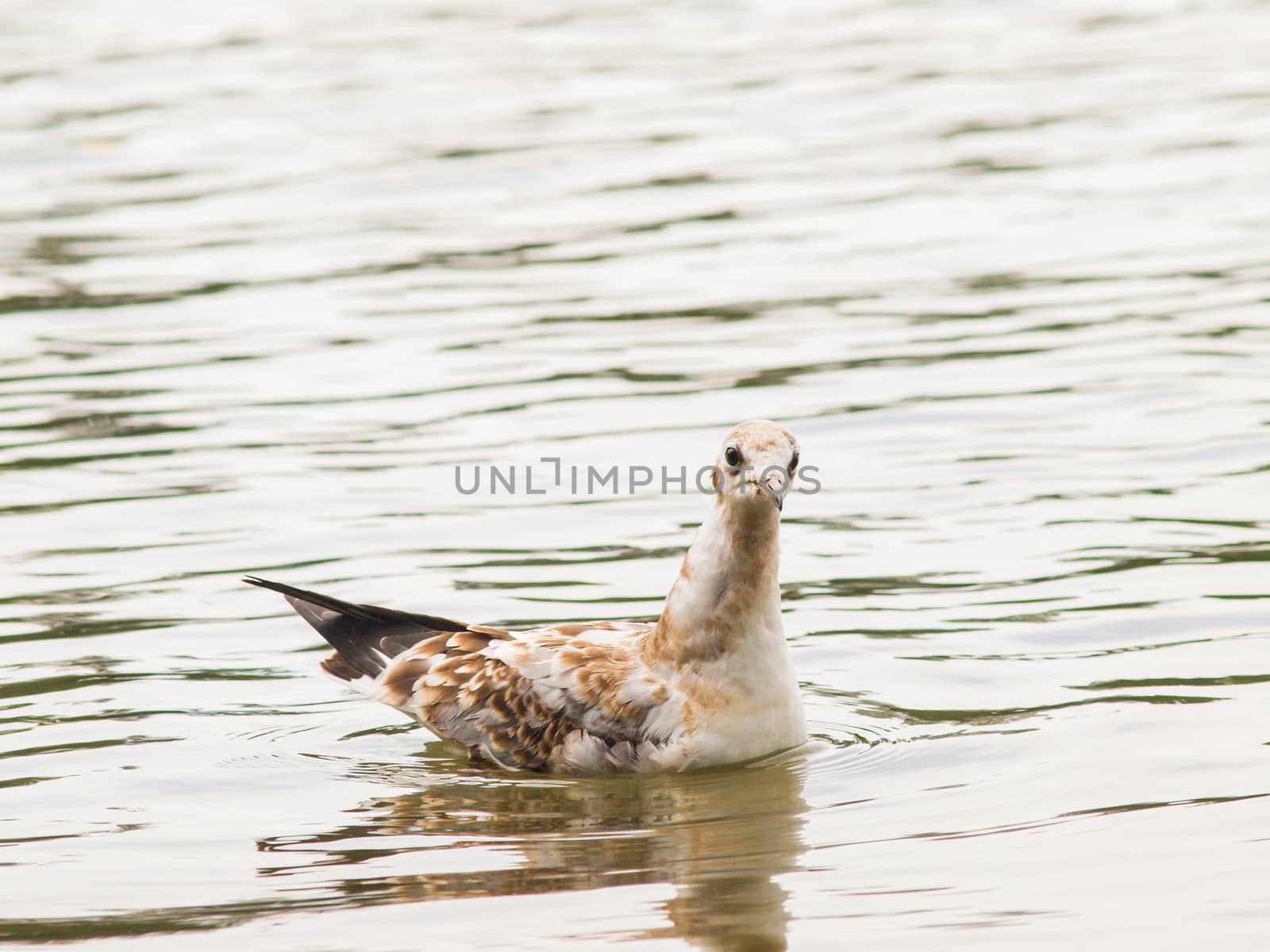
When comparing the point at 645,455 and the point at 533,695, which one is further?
the point at 645,455

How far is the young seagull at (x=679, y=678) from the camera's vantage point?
8.08 metres

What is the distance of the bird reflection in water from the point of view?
6762mm

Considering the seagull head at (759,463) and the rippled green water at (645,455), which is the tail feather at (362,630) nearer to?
the rippled green water at (645,455)

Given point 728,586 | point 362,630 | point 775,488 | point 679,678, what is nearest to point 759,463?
point 775,488

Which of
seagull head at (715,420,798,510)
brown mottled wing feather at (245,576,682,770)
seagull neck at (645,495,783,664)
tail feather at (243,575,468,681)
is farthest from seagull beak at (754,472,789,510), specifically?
tail feather at (243,575,468,681)

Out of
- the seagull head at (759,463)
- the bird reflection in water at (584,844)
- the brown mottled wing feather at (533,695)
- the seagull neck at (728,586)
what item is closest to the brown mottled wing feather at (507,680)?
the brown mottled wing feather at (533,695)

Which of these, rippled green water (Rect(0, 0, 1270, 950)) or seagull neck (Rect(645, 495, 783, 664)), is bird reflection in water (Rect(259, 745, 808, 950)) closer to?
rippled green water (Rect(0, 0, 1270, 950))

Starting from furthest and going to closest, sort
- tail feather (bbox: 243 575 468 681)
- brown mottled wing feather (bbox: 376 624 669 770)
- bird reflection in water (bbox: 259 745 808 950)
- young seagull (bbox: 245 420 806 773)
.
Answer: tail feather (bbox: 243 575 468 681)
brown mottled wing feather (bbox: 376 624 669 770)
young seagull (bbox: 245 420 806 773)
bird reflection in water (bbox: 259 745 808 950)

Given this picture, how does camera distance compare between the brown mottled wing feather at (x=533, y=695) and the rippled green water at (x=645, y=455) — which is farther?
the brown mottled wing feather at (x=533, y=695)

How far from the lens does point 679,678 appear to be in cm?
825

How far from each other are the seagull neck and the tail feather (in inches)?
46.3

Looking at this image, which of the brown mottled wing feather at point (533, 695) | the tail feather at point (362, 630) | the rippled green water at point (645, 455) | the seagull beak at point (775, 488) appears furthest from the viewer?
the tail feather at point (362, 630)

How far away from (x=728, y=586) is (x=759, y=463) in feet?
1.95

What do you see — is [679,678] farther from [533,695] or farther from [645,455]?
[645,455]
